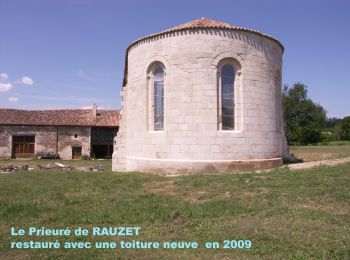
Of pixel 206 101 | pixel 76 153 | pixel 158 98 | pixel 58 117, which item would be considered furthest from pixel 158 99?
pixel 58 117

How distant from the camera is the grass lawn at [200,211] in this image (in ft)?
17.8

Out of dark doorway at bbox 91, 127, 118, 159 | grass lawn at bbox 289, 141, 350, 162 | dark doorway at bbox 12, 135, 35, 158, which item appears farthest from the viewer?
dark doorway at bbox 91, 127, 118, 159

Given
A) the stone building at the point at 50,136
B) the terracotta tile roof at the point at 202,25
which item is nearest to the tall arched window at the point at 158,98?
the terracotta tile roof at the point at 202,25

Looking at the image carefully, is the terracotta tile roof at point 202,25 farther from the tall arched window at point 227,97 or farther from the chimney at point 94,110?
the chimney at point 94,110

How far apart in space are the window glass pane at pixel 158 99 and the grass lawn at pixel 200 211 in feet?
10.7

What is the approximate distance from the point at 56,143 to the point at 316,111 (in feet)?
157

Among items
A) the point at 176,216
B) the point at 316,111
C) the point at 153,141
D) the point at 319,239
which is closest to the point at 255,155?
the point at 153,141

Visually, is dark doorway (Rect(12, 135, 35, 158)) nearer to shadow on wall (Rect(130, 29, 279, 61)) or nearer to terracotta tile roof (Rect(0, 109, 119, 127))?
terracotta tile roof (Rect(0, 109, 119, 127))

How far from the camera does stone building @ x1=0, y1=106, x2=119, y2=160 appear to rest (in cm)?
3747

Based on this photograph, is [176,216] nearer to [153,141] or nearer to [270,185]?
[270,185]

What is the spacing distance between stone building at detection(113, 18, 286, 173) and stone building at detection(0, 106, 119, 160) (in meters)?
24.8

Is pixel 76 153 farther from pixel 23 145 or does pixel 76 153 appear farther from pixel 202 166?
pixel 202 166

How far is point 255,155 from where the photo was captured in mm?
13906

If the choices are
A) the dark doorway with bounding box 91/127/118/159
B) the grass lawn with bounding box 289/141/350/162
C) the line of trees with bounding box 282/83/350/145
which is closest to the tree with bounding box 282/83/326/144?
the line of trees with bounding box 282/83/350/145
